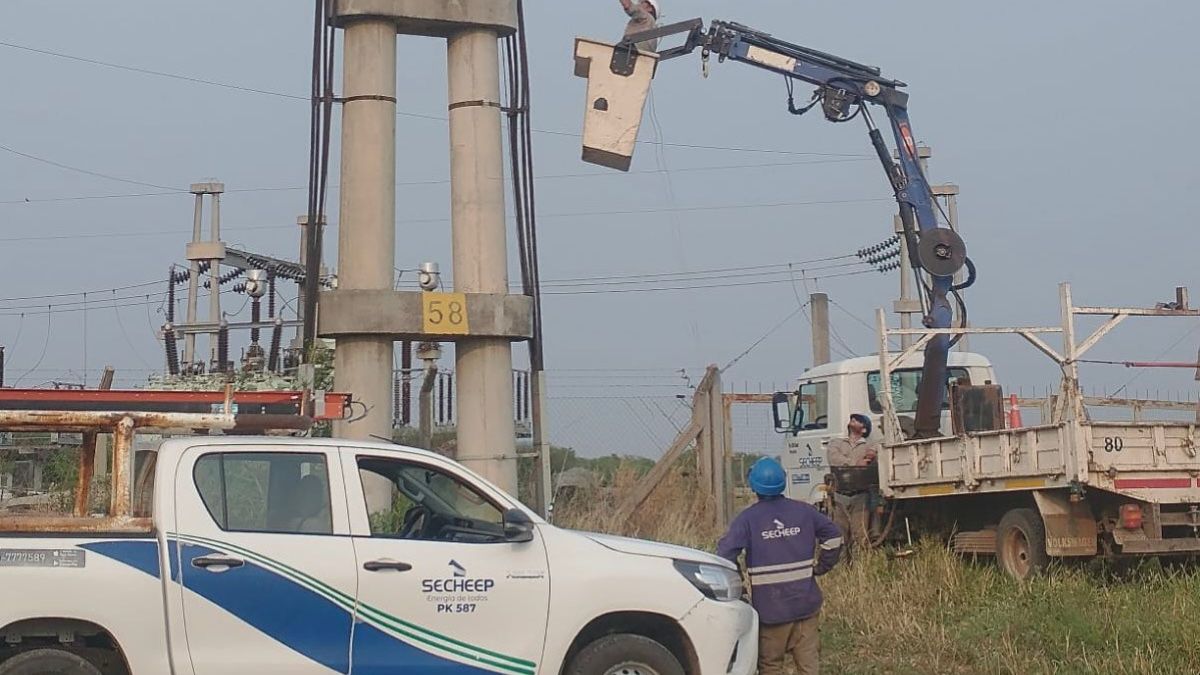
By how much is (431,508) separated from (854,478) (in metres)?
7.84

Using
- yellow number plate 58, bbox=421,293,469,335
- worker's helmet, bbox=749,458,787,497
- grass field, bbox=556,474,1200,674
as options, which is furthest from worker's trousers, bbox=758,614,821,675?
yellow number plate 58, bbox=421,293,469,335

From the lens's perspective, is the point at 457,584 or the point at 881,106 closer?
the point at 457,584

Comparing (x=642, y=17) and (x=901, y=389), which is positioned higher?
(x=642, y=17)

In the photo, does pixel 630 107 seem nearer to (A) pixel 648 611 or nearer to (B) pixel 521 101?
(B) pixel 521 101

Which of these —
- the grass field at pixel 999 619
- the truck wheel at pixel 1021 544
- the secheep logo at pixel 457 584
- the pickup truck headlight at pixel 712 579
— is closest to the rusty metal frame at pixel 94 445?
the secheep logo at pixel 457 584

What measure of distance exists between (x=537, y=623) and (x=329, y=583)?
1.12 meters

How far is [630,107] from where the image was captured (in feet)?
48.2

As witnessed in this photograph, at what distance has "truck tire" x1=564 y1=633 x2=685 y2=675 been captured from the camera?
7.73 m

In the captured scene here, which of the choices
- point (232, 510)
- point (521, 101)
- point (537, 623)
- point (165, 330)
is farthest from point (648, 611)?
point (165, 330)

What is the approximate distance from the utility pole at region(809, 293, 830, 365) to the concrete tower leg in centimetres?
953

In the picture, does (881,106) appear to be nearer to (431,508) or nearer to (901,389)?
(901,389)

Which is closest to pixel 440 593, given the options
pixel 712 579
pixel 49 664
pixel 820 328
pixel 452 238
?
pixel 712 579

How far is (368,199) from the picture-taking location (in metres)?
15.4

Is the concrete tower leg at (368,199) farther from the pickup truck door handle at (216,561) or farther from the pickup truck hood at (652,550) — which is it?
the pickup truck door handle at (216,561)
